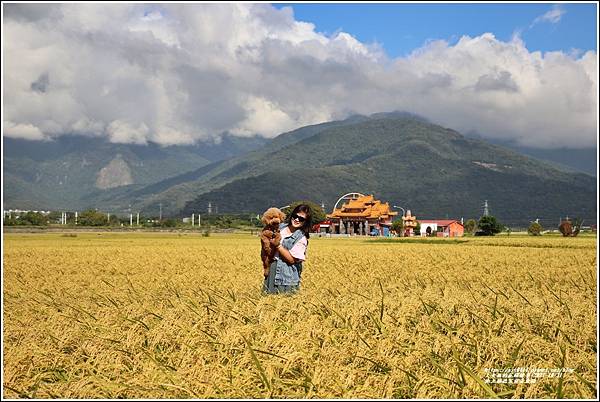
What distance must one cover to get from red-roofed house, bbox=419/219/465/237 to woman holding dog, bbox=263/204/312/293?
140ft

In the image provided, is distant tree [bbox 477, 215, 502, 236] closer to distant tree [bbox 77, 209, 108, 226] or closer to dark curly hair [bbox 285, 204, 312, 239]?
dark curly hair [bbox 285, 204, 312, 239]

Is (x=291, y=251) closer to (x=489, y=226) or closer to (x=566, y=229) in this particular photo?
(x=489, y=226)

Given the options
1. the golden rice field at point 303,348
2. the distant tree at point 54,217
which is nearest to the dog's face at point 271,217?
the golden rice field at point 303,348

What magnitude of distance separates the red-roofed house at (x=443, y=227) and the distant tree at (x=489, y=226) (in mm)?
3368

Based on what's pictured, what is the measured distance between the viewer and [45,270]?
61.6ft

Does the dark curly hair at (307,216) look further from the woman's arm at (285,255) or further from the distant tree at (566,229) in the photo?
the distant tree at (566,229)

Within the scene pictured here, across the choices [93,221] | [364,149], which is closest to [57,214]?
[93,221]

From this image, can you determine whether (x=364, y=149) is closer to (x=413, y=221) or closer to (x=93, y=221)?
(x=93, y=221)

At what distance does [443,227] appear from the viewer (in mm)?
50812

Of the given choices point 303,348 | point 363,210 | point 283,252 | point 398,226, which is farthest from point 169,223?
point 303,348

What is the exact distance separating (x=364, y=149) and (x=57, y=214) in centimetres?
6599

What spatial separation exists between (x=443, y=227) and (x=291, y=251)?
4521cm

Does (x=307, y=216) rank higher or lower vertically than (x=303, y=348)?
higher

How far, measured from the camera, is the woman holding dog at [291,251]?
752 centimetres
